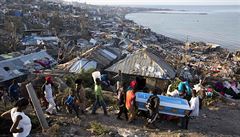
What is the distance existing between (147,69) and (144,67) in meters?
0.22

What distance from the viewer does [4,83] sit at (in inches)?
706

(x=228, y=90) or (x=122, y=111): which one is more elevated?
(x=122, y=111)

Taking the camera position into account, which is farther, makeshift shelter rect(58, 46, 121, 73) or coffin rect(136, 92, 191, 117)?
makeshift shelter rect(58, 46, 121, 73)

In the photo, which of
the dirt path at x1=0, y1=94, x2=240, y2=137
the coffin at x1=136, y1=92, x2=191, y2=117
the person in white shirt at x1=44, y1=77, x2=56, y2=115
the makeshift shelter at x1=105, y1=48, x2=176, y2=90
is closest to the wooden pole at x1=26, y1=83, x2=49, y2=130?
the dirt path at x1=0, y1=94, x2=240, y2=137

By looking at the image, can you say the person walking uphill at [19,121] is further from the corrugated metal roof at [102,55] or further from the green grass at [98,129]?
the corrugated metal roof at [102,55]

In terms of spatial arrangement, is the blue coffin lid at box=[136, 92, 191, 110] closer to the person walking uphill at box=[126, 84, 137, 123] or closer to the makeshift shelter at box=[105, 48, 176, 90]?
the person walking uphill at box=[126, 84, 137, 123]

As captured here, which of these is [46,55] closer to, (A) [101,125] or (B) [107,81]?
(B) [107,81]

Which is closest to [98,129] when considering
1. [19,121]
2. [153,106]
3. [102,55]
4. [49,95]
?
[153,106]

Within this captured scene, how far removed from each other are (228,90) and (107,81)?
6.33 meters

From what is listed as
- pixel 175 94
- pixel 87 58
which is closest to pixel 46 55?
pixel 87 58

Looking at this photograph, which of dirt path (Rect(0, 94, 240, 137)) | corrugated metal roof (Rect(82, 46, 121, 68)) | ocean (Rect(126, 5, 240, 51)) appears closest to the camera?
dirt path (Rect(0, 94, 240, 137))

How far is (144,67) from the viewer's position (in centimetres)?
1681

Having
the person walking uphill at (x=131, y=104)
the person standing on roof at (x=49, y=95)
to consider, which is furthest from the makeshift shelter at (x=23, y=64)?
the person walking uphill at (x=131, y=104)

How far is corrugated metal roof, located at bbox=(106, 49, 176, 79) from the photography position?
53.8 ft
